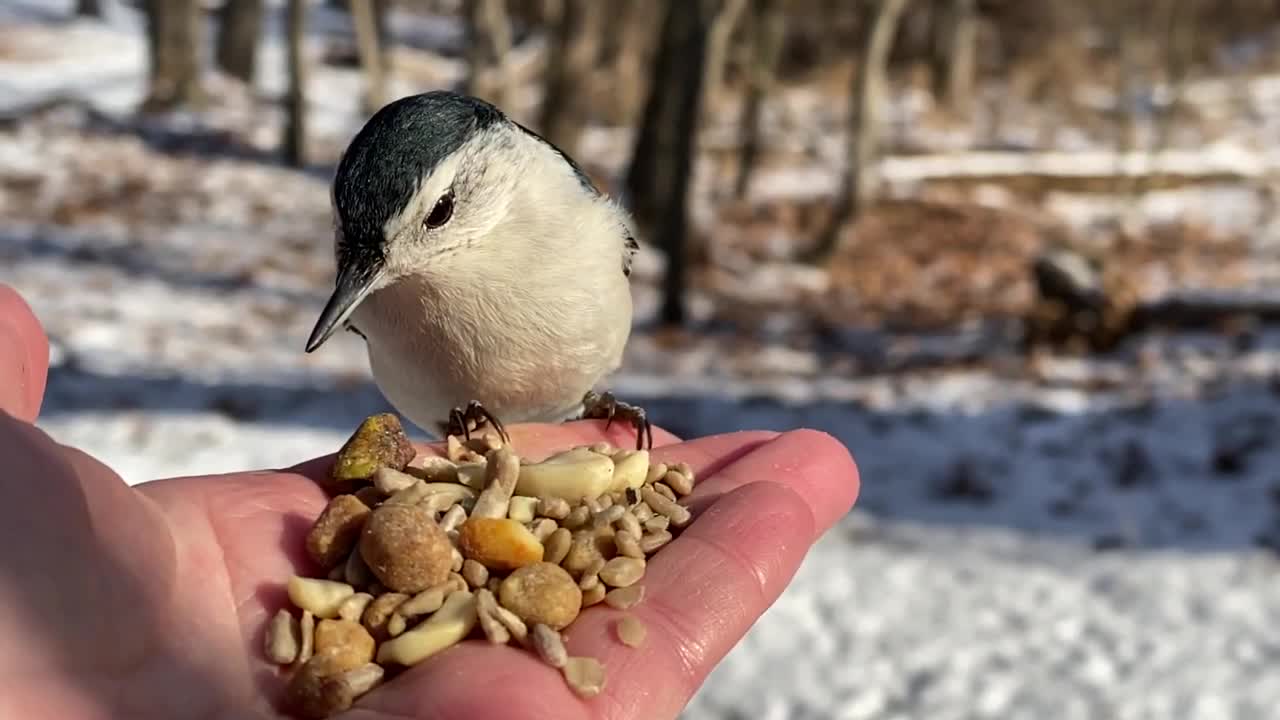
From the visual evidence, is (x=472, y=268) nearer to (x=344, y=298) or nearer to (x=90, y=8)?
(x=344, y=298)

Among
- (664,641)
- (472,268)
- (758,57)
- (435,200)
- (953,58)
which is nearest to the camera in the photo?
(664,641)

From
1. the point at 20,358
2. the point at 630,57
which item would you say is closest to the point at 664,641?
the point at 20,358

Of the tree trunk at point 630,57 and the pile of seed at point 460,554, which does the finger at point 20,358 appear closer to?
the pile of seed at point 460,554

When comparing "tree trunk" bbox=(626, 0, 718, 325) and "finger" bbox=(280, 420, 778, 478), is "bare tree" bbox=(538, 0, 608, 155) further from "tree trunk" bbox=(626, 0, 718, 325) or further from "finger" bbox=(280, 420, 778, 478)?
"finger" bbox=(280, 420, 778, 478)

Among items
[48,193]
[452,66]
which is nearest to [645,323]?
[48,193]

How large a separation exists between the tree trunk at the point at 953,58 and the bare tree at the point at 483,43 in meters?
6.12

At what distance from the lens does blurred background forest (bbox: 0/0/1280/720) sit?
122 inches

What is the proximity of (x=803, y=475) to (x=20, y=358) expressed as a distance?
102cm

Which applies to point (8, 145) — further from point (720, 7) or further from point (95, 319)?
point (720, 7)

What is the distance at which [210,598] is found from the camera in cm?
137

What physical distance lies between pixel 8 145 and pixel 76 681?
819 centimetres

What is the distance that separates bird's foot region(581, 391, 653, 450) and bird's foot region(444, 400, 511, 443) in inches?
7.5

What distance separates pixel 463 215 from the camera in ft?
4.95

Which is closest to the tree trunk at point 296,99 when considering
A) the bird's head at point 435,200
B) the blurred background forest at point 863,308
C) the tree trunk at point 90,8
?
the blurred background forest at point 863,308
